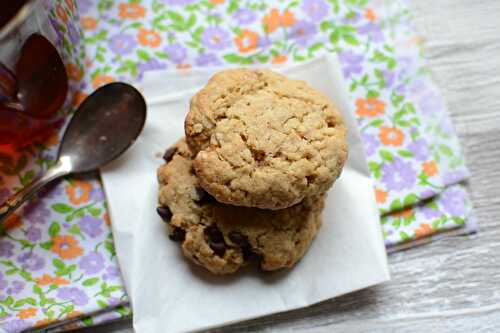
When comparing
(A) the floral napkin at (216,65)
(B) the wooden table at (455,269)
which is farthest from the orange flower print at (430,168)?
(B) the wooden table at (455,269)

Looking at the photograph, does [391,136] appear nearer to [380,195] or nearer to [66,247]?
[380,195]

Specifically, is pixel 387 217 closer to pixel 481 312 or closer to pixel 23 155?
pixel 481 312

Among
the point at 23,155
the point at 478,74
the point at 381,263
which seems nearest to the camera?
the point at 381,263

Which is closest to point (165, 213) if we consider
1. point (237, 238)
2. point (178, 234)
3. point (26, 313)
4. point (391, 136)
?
point (178, 234)

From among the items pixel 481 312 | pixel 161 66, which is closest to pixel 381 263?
pixel 481 312

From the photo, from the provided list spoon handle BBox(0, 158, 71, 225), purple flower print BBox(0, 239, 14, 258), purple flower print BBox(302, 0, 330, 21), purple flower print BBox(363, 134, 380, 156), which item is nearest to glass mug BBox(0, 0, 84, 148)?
spoon handle BBox(0, 158, 71, 225)

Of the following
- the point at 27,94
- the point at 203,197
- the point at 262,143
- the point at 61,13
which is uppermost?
the point at 61,13

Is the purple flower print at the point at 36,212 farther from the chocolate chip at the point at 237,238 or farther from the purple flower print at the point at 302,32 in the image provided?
the purple flower print at the point at 302,32
